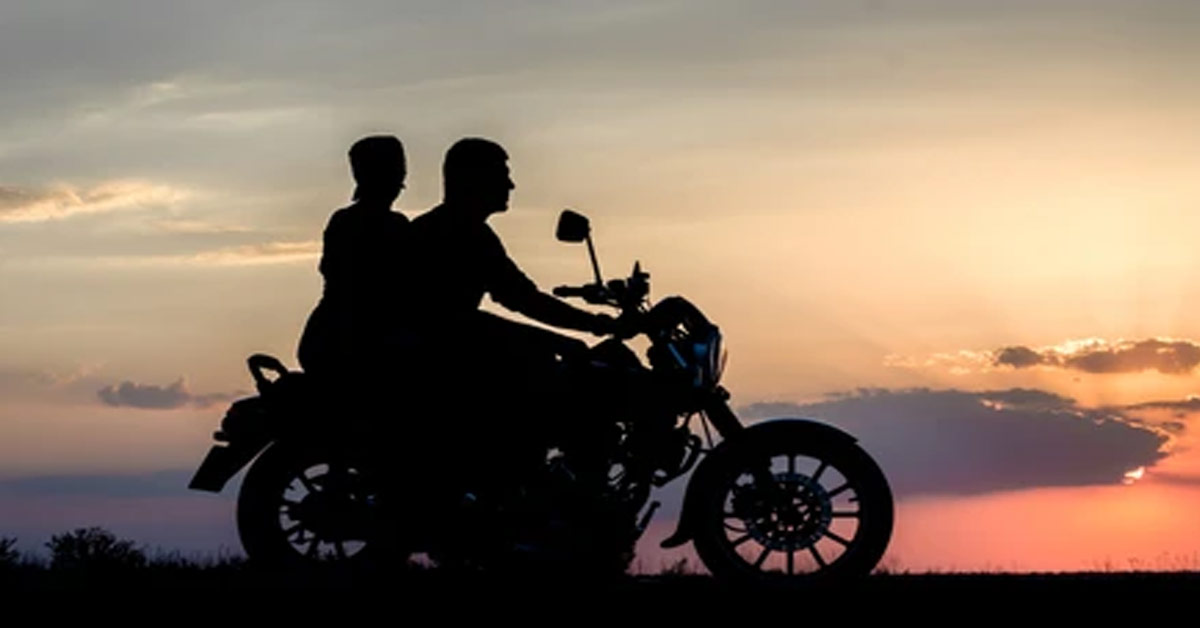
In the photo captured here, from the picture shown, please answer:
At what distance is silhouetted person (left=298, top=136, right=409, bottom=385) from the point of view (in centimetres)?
1173

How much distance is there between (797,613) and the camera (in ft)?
34.1

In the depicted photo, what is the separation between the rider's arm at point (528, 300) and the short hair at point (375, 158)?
728 mm

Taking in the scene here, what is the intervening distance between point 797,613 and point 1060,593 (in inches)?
64.1

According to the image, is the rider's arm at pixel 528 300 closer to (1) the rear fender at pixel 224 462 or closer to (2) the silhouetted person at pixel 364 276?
(2) the silhouetted person at pixel 364 276

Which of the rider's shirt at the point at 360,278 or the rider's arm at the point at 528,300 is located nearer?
the rider's shirt at the point at 360,278

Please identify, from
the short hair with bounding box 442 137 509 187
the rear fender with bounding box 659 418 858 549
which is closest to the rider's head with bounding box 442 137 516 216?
the short hair with bounding box 442 137 509 187

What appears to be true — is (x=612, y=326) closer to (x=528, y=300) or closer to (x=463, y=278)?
(x=528, y=300)

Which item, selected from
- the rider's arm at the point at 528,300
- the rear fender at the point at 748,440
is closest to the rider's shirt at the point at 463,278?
the rider's arm at the point at 528,300

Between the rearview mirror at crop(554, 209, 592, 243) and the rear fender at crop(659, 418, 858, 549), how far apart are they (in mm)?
1758

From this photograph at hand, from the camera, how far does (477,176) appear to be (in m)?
11.8

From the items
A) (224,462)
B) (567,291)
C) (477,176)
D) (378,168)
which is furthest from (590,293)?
(224,462)

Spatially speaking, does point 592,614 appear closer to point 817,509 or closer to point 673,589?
point 673,589

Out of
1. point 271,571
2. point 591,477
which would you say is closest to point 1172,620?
point 591,477

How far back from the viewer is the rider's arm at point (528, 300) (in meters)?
11.9
